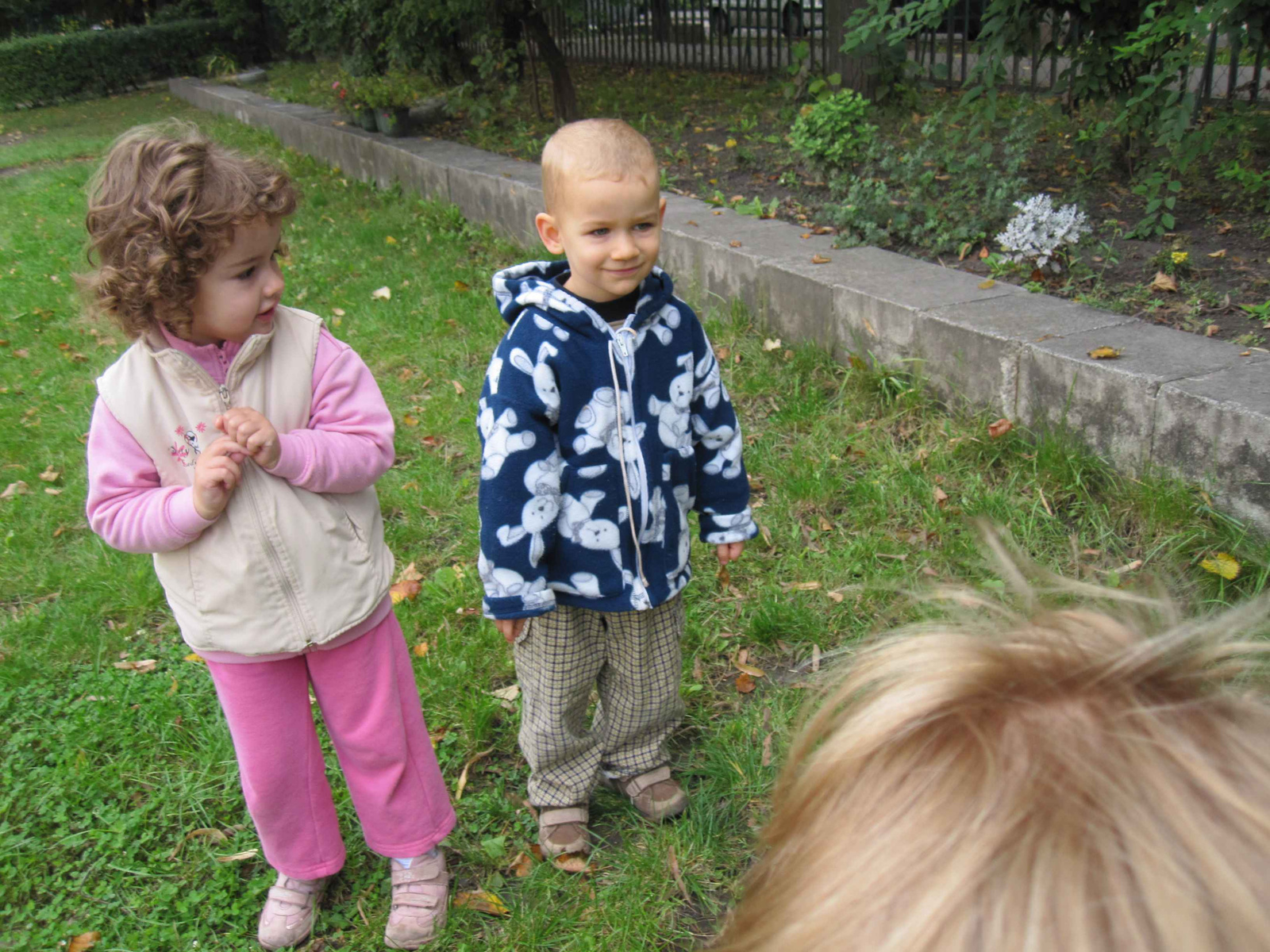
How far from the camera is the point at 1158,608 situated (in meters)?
0.88

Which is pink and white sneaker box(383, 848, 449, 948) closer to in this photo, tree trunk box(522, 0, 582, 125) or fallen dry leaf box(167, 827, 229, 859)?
fallen dry leaf box(167, 827, 229, 859)

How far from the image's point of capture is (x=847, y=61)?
7.01 metres

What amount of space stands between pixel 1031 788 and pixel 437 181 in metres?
7.64

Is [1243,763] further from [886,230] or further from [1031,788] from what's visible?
[886,230]

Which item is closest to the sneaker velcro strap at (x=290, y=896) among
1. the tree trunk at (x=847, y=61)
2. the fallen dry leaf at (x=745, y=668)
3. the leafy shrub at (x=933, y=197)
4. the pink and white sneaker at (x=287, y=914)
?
the pink and white sneaker at (x=287, y=914)

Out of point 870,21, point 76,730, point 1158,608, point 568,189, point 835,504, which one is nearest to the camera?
point 1158,608

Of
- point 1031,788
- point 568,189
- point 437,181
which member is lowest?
point 437,181

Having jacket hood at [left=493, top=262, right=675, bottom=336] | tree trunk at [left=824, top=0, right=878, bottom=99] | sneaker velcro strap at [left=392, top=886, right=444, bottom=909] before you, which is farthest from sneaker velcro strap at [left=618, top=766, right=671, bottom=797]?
tree trunk at [left=824, top=0, right=878, bottom=99]

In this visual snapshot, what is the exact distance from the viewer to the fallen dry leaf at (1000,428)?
3.54 m

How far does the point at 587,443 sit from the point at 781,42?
9.44m

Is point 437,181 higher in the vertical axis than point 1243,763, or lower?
lower

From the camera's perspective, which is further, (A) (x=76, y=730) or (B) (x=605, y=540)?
(A) (x=76, y=730)

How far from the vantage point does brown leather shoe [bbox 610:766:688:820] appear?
8.41ft

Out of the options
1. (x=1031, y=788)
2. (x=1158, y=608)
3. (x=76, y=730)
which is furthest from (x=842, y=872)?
(x=76, y=730)
